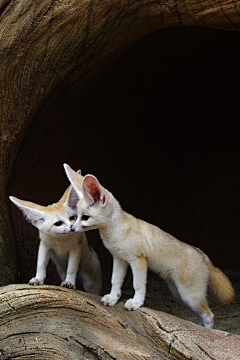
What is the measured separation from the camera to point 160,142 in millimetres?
5707

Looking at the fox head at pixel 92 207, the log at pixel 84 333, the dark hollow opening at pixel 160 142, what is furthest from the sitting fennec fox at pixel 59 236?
the dark hollow opening at pixel 160 142

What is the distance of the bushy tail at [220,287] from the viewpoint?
12.8ft

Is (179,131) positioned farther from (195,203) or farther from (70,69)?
(70,69)

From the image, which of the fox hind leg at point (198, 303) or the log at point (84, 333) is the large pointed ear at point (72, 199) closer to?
the log at point (84, 333)

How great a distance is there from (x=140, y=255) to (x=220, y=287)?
0.77 metres

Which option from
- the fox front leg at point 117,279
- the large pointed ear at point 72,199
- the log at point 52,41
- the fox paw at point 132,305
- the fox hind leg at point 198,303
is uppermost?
the log at point 52,41

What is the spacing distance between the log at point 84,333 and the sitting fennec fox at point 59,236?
48cm

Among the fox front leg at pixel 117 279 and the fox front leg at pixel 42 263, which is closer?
the fox front leg at pixel 117 279

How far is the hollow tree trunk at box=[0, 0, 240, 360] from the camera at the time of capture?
9.98 feet

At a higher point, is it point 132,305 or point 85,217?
point 85,217

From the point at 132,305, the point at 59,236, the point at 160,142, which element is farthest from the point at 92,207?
the point at 160,142

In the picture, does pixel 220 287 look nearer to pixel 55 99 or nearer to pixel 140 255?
pixel 140 255

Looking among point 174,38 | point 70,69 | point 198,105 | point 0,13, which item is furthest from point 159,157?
point 0,13

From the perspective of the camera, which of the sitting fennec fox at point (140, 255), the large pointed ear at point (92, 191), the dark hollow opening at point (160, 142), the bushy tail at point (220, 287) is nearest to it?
the large pointed ear at point (92, 191)
